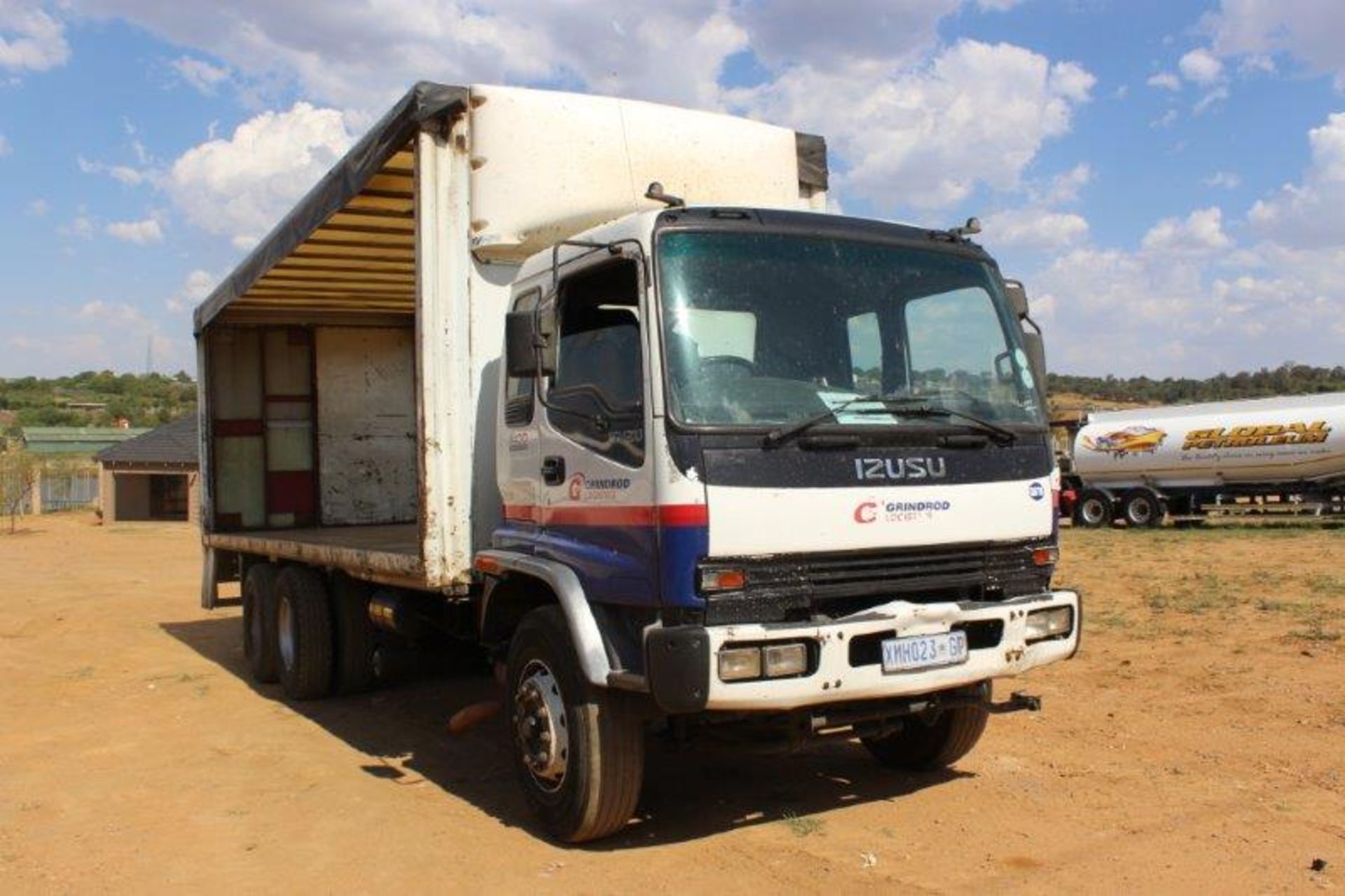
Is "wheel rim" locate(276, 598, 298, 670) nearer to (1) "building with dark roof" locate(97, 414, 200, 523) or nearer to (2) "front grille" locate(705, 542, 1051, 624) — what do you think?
(2) "front grille" locate(705, 542, 1051, 624)

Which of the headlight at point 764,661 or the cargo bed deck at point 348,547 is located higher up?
the cargo bed deck at point 348,547

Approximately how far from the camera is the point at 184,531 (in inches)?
1382

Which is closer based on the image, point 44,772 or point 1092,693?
point 44,772

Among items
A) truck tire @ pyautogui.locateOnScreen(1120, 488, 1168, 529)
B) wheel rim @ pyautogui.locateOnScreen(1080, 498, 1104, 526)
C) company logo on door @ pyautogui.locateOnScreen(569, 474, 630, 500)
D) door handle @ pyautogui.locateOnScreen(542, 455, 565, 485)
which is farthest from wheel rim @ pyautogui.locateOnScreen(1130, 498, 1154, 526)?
company logo on door @ pyautogui.locateOnScreen(569, 474, 630, 500)

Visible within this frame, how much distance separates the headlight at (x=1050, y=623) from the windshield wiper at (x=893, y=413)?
2.55ft

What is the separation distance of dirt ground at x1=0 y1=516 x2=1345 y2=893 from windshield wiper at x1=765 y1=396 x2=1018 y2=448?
1749 mm

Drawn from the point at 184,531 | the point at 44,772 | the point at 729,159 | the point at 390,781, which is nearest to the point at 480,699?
the point at 390,781

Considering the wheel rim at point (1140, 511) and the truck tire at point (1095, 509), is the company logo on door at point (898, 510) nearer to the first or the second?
the wheel rim at point (1140, 511)

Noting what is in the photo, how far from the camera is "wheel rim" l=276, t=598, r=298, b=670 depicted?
8727 millimetres

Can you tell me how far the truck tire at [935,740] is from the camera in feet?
19.7

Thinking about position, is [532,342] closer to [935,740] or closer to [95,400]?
[935,740]

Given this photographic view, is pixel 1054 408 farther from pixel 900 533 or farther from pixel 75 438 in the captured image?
pixel 75 438

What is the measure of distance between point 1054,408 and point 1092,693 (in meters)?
3.32

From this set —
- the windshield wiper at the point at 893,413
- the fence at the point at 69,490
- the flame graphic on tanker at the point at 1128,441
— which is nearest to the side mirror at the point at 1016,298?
the windshield wiper at the point at 893,413
